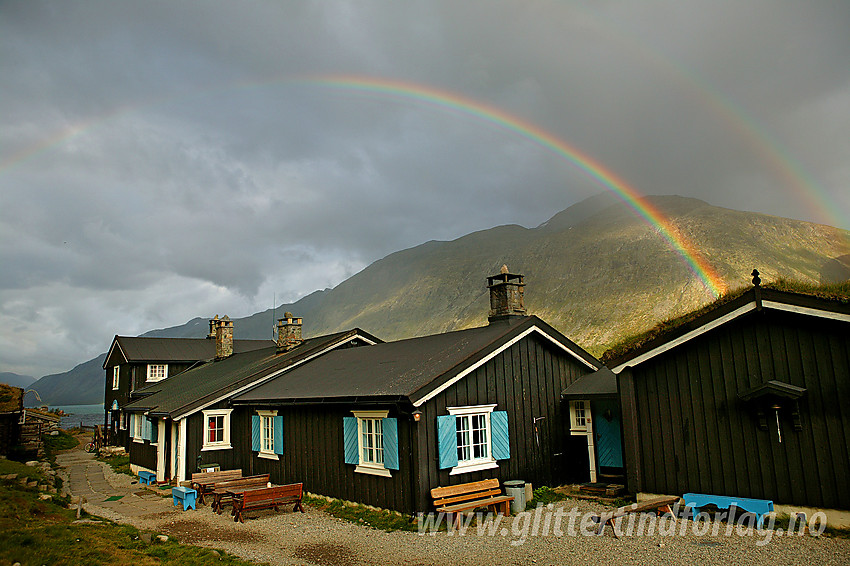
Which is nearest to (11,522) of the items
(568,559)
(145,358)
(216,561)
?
(216,561)

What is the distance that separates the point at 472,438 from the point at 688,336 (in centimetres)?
521

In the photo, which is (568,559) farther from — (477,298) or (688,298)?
(477,298)

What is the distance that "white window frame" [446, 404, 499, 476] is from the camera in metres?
12.8

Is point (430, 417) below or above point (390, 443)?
above

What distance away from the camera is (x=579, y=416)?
15.5m

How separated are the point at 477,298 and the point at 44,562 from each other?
15185 cm

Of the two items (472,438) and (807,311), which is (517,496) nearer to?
(472,438)

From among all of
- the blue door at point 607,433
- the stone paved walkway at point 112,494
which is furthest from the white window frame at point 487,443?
the stone paved walkway at point 112,494

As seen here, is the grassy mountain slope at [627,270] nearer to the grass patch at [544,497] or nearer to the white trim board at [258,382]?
the white trim board at [258,382]

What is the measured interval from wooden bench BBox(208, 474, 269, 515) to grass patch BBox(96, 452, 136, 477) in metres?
9.37

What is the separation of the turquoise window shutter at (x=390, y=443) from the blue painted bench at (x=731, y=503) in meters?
5.85

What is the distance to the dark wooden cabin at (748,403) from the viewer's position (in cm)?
987

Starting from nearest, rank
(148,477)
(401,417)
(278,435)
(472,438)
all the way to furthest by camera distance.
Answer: (401,417) → (472,438) → (278,435) → (148,477)

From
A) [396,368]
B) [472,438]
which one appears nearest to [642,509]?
[472,438]
